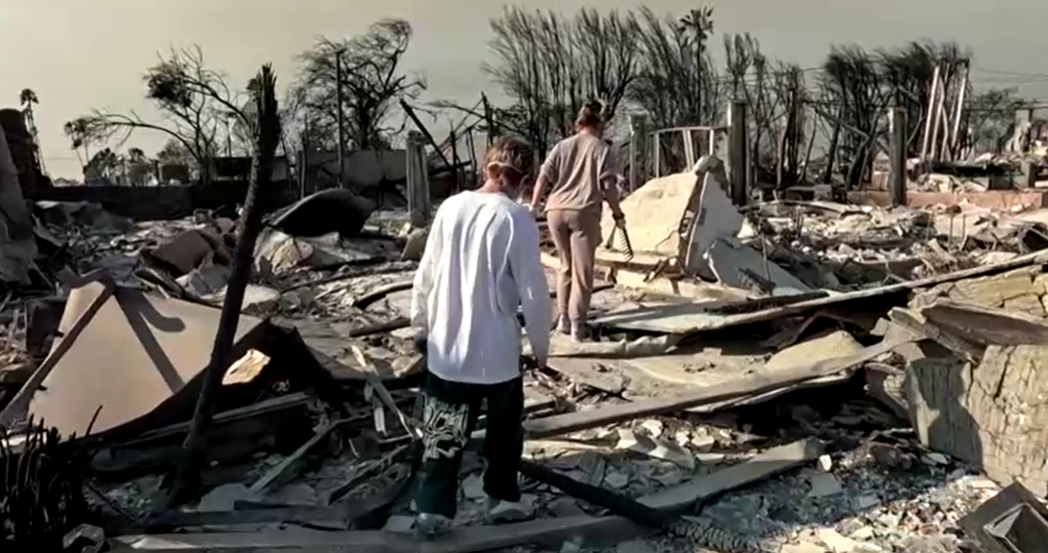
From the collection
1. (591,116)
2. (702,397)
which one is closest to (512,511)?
(702,397)

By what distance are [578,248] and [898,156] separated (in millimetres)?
12849

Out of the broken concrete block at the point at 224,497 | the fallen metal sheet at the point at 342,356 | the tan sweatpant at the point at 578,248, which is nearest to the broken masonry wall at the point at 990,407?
the tan sweatpant at the point at 578,248

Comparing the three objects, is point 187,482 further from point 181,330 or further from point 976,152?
point 976,152

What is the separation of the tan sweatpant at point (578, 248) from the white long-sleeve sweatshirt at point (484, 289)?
10.3ft

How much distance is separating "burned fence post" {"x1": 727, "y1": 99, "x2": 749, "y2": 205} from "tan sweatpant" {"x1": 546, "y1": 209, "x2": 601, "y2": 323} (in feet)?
28.4

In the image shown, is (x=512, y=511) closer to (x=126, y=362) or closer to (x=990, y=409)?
(x=126, y=362)

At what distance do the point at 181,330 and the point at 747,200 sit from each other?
12868 mm

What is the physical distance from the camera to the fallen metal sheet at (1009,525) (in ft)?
11.1

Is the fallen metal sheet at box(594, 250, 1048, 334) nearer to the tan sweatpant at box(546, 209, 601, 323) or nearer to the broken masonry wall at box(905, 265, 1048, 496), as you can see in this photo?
the tan sweatpant at box(546, 209, 601, 323)

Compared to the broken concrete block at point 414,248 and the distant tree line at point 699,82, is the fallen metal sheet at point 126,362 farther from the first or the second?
the distant tree line at point 699,82

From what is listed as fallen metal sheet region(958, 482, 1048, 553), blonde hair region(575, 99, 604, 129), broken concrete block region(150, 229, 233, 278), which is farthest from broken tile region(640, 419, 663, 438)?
broken concrete block region(150, 229, 233, 278)

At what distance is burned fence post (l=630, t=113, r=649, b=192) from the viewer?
16219mm

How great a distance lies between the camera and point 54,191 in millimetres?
17703

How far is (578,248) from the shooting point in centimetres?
675
